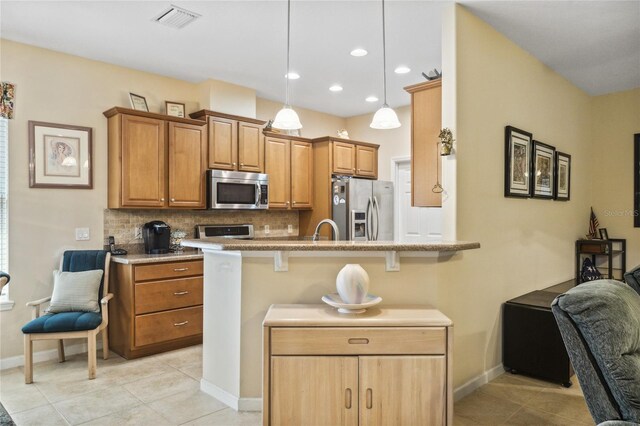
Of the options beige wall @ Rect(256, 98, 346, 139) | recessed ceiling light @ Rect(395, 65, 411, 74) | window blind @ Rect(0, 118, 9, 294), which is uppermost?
recessed ceiling light @ Rect(395, 65, 411, 74)

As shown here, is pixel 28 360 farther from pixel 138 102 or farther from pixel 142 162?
pixel 138 102

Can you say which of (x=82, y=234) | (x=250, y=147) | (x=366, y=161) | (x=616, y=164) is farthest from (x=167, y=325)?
(x=616, y=164)

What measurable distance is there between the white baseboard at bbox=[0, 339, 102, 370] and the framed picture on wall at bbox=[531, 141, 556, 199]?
4.41 meters

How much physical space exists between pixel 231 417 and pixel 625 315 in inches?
86.0

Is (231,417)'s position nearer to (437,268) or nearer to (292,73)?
(437,268)

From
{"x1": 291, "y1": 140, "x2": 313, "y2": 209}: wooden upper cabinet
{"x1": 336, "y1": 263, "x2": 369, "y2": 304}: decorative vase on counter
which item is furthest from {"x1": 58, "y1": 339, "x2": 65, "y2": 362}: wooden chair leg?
{"x1": 291, "y1": 140, "x2": 313, "y2": 209}: wooden upper cabinet

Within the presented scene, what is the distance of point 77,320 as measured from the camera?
11.1 ft

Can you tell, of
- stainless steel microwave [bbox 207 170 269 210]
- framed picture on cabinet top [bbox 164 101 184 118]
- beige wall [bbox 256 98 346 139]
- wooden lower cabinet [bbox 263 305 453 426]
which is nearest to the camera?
wooden lower cabinet [bbox 263 305 453 426]

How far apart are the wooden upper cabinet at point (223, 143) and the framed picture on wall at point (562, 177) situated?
3.43 meters

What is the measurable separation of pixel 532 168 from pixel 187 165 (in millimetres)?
3371

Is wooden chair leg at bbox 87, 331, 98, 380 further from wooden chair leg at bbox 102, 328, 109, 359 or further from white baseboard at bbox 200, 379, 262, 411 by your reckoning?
white baseboard at bbox 200, 379, 262, 411

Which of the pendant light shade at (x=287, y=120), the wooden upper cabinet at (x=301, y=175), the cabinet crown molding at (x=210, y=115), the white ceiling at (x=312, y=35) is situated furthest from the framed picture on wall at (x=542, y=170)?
the cabinet crown molding at (x=210, y=115)

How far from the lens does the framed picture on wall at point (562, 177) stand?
14.5 ft

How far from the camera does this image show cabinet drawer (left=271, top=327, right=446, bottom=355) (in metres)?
2.28
